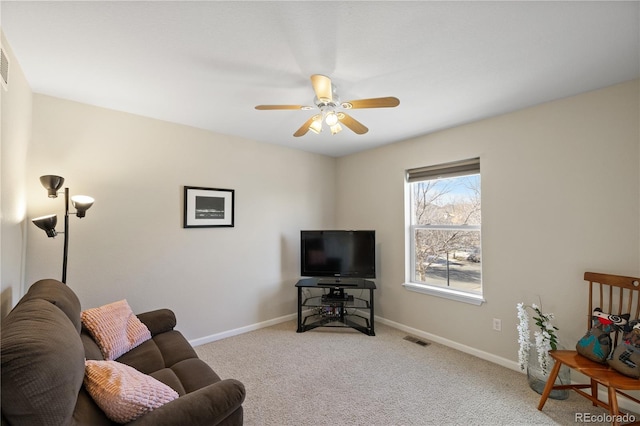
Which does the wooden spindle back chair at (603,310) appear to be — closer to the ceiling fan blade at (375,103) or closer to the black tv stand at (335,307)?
the black tv stand at (335,307)

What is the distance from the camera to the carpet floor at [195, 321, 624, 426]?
2033 millimetres

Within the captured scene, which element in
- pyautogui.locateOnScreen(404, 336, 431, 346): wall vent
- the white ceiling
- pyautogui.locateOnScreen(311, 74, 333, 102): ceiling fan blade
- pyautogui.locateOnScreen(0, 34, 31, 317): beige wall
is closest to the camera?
the white ceiling

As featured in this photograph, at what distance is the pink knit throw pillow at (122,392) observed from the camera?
1174mm

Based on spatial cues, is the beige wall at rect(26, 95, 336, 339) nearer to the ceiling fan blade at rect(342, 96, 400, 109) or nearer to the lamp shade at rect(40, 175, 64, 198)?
the lamp shade at rect(40, 175, 64, 198)

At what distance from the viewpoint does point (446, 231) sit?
3400 millimetres

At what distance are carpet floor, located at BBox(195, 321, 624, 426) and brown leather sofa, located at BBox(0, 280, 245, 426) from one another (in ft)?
2.43

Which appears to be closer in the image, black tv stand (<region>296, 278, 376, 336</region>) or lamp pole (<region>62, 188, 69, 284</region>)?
lamp pole (<region>62, 188, 69, 284</region>)

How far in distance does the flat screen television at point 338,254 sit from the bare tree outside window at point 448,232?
596 millimetres

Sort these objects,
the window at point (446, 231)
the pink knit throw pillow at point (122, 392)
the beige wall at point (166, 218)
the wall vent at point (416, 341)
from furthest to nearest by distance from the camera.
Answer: the wall vent at point (416, 341), the window at point (446, 231), the beige wall at point (166, 218), the pink knit throw pillow at point (122, 392)

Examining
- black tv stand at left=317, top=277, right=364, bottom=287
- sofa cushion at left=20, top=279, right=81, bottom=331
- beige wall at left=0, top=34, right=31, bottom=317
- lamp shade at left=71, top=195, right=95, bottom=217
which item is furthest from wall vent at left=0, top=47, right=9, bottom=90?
black tv stand at left=317, top=277, right=364, bottom=287

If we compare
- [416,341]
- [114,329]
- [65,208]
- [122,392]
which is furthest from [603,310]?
[65,208]

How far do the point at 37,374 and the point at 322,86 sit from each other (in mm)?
1875

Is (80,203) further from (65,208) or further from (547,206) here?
(547,206)

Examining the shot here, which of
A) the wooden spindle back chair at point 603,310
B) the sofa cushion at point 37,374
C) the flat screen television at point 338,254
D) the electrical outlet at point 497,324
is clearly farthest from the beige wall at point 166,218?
the wooden spindle back chair at point 603,310
